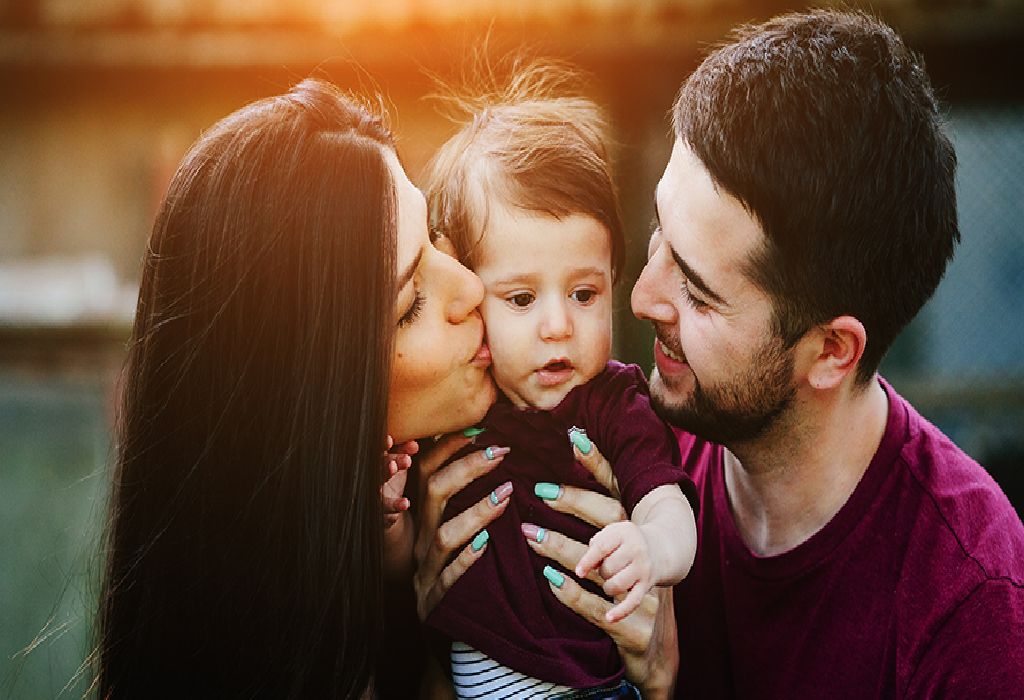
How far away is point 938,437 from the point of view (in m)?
2.10

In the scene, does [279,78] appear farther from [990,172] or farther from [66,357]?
[990,172]

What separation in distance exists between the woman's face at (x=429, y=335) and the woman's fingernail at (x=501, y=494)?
0.15 metres

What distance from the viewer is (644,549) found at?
1.59 m

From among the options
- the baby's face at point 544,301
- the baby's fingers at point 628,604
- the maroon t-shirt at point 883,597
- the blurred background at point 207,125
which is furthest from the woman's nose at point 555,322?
the blurred background at point 207,125

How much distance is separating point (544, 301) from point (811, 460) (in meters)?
0.69

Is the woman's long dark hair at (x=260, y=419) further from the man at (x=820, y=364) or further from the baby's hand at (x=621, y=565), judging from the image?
the man at (x=820, y=364)

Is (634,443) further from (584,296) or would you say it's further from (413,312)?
(413,312)

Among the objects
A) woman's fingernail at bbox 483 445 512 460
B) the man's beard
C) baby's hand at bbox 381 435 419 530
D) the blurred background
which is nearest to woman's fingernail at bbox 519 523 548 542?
woman's fingernail at bbox 483 445 512 460

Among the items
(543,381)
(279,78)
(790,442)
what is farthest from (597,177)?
(279,78)

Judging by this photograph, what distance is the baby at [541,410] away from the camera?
1813 millimetres

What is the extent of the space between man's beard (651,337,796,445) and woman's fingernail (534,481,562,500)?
0.98 feet

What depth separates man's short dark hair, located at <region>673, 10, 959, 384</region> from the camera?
6.33ft

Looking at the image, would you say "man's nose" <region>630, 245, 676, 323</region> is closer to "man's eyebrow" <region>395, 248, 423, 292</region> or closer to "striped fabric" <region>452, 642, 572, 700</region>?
"man's eyebrow" <region>395, 248, 423, 292</region>

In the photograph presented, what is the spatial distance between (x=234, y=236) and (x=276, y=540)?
1.63 feet
